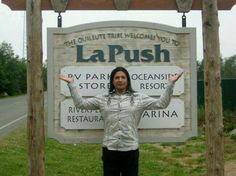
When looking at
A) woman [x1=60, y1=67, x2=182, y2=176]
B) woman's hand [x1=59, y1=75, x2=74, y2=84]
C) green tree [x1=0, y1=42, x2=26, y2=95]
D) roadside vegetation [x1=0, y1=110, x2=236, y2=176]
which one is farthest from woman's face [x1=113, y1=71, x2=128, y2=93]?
green tree [x1=0, y1=42, x2=26, y2=95]

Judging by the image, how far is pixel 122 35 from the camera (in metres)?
6.55

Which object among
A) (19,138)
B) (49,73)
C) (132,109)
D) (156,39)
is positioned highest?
(156,39)

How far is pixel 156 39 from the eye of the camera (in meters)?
6.59

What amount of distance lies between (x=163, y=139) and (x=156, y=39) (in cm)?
121

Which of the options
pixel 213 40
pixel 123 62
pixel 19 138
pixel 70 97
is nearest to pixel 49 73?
pixel 70 97

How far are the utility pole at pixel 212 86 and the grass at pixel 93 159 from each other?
14.9 feet

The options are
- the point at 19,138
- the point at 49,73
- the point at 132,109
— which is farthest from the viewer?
the point at 19,138

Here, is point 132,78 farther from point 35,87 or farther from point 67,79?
point 35,87

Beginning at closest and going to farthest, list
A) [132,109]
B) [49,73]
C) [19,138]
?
[132,109] < [49,73] < [19,138]

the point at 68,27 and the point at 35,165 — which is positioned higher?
the point at 68,27

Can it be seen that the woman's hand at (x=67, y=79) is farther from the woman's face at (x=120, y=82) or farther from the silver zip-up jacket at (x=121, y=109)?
the woman's face at (x=120, y=82)

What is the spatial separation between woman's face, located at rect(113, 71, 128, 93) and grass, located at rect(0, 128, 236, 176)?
4875 millimetres

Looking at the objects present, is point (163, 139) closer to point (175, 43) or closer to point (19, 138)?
point (175, 43)

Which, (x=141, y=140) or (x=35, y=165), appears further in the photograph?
(x=141, y=140)
